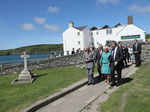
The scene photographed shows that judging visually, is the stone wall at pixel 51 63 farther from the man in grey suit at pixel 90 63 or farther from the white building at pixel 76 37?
the white building at pixel 76 37

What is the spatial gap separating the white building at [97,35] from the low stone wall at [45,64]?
70.7ft

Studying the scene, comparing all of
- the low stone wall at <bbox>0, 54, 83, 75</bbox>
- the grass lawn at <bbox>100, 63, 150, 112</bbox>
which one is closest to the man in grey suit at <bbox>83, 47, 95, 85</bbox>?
the grass lawn at <bbox>100, 63, 150, 112</bbox>

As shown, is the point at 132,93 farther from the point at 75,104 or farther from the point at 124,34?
the point at 124,34

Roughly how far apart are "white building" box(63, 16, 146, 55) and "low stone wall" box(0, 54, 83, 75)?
848 inches

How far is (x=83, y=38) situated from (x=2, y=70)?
32.6m

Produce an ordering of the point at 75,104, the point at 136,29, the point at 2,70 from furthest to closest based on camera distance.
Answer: the point at 136,29 < the point at 2,70 < the point at 75,104

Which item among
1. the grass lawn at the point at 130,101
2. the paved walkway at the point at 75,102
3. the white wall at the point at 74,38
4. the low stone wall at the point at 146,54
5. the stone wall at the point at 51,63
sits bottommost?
the paved walkway at the point at 75,102

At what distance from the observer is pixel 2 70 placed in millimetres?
14773

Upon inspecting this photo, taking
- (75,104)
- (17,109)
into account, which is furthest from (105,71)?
(17,109)

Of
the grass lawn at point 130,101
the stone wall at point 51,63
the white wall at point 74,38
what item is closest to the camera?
the grass lawn at point 130,101

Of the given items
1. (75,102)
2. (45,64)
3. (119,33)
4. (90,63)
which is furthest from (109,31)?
(75,102)

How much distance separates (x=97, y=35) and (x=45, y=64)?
32.4m

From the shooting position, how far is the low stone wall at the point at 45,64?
1521 centimetres

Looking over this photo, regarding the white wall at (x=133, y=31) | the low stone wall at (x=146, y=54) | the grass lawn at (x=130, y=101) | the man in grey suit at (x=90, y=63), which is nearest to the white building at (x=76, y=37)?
the white wall at (x=133, y=31)
